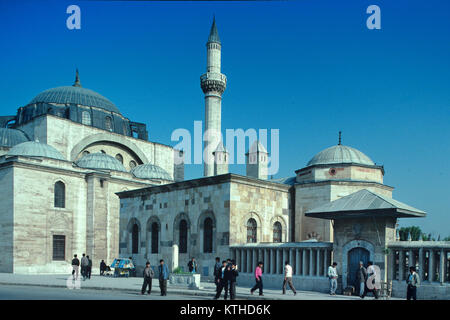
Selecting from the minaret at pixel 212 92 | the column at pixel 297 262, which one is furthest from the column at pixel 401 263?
the minaret at pixel 212 92

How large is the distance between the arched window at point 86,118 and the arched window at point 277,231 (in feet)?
77.6

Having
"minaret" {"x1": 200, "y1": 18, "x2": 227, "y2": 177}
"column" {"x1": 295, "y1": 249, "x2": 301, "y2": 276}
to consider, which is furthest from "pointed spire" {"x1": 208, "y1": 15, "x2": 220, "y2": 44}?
"column" {"x1": 295, "y1": 249, "x2": 301, "y2": 276}

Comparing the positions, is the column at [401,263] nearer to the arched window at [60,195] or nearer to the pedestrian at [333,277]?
the pedestrian at [333,277]

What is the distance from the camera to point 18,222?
101 feet

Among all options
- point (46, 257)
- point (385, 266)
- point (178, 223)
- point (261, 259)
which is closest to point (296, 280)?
point (261, 259)

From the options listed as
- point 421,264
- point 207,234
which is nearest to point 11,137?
point 207,234

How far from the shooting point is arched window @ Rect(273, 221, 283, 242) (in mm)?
24172

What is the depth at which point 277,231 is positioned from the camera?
24.3 metres

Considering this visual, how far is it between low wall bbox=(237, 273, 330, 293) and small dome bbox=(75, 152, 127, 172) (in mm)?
19566

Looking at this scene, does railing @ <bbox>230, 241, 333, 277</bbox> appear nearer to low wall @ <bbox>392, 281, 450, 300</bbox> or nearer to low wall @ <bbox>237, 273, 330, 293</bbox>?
low wall @ <bbox>237, 273, 330, 293</bbox>

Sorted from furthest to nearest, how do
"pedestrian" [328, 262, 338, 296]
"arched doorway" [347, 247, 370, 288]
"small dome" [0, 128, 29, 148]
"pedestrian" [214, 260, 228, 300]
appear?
"small dome" [0, 128, 29, 148]
"arched doorway" [347, 247, 370, 288]
"pedestrian" [328, 262, 338, 296]
"pedestrian" [214, 260, 228, 300]

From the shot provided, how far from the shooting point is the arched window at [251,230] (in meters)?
22.6
